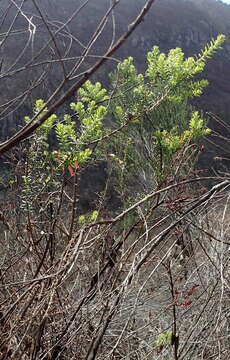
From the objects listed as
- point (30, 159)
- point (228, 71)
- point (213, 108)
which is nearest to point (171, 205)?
point (30, 159)

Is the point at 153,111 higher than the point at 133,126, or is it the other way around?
the point at 153,111

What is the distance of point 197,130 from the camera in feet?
17.2

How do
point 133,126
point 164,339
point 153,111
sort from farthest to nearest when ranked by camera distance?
point 133,126 → point 153,111 → point 164,339

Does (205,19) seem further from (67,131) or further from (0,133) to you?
(67,131)

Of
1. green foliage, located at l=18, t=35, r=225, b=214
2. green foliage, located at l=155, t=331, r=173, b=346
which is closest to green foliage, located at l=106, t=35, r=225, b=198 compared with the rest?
green foliage, located at l=18, t=35, r=225, b=214

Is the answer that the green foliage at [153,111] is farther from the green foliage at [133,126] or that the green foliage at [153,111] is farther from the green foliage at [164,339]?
the green foliage at [164,339]

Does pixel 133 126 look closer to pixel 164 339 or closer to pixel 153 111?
pixel 153 111

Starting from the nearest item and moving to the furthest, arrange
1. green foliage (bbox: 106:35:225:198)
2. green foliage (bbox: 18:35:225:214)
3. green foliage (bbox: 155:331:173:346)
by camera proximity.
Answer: green foliage (bbox: 155:331:173:346)
green foliage (bbox: 18:35:225:214)
green foliage (bbox: 106:35:225:198)

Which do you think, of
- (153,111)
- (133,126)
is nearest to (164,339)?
(153,111)

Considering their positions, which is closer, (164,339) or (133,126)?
(164,339)

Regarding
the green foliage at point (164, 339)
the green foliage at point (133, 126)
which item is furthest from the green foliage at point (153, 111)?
the green foliage at point (164, 339)

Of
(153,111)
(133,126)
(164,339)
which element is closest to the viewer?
(164,339)

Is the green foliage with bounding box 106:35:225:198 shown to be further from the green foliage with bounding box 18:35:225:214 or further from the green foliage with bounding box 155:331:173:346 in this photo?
the green foliage with bounding box 155:331:173:346

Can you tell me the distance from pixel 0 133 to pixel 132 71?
12162 millimetres
